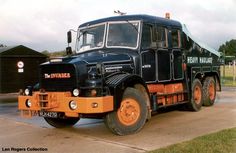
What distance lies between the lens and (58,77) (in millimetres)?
8586

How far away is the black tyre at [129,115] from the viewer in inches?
326

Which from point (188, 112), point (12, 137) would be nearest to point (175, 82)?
point (188, 112)

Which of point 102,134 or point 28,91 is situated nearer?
point 102,134

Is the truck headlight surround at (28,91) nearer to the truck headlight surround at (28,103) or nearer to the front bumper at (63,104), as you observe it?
the front bumper at (63,104)

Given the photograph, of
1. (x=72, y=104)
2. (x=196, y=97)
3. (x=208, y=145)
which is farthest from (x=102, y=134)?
(x=196, y=97)

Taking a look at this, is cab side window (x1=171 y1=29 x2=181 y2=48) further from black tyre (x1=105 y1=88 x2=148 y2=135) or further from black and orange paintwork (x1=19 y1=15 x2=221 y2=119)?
black tyre (x1=105 y1=88 x2=148 y2=135)

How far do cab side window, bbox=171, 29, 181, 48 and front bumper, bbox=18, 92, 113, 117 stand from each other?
372 cm

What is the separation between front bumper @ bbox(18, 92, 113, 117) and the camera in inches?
306

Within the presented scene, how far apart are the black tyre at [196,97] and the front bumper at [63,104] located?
4.63m

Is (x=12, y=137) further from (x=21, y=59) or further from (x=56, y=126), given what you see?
(x=21, y=59)

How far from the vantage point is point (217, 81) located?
14102 millimetres

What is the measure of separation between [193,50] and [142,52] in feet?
10.6

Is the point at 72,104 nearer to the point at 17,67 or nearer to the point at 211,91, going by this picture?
the point at 211,91

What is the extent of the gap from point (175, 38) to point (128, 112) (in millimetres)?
3454
